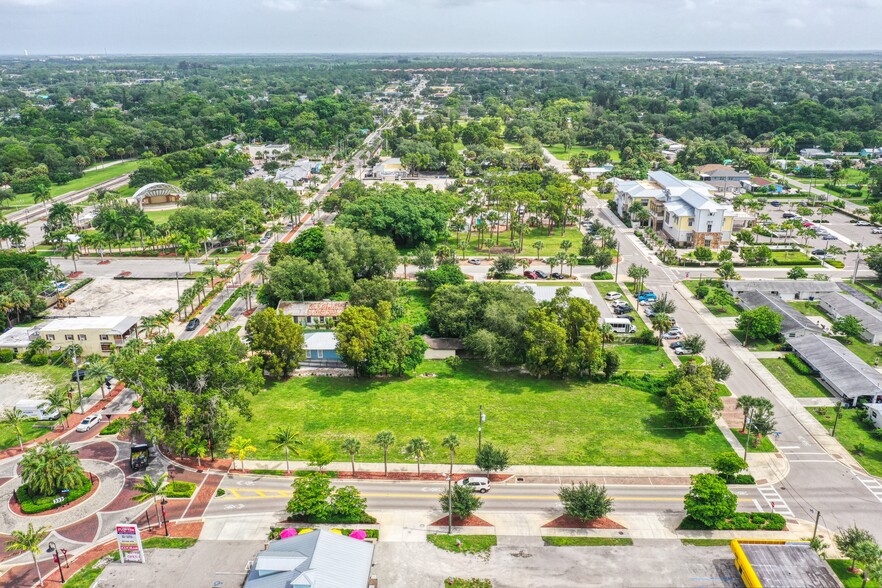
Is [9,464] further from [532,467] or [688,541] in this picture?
[688,541]

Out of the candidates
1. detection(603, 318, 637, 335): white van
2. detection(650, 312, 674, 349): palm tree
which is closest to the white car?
detection(603, 318, 637, 335): white van

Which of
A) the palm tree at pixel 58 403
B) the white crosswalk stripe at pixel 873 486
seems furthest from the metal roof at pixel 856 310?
the palm tree at pixel 58 403

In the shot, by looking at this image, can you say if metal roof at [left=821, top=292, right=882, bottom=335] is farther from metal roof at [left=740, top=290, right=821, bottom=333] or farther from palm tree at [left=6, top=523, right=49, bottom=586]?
palm tree at [left=6, top=523, right=49, bottom=586]

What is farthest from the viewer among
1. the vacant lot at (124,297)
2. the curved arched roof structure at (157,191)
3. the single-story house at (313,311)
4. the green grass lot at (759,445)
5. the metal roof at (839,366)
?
the curved arched roof structure at (157,191)

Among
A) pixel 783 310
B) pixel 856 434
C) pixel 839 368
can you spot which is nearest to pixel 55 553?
pixel 856 434

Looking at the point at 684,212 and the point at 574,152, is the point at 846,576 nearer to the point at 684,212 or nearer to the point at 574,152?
the point at 684,212

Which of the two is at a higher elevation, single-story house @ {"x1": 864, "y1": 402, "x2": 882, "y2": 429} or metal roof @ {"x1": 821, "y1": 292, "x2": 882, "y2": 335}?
metal roof @ {"x1": 821, "y1": 292, "x2": 882, "y2": 335}

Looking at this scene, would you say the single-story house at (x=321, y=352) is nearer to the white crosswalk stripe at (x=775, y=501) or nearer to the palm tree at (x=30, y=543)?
the palm tree at (x=30, y=543)
